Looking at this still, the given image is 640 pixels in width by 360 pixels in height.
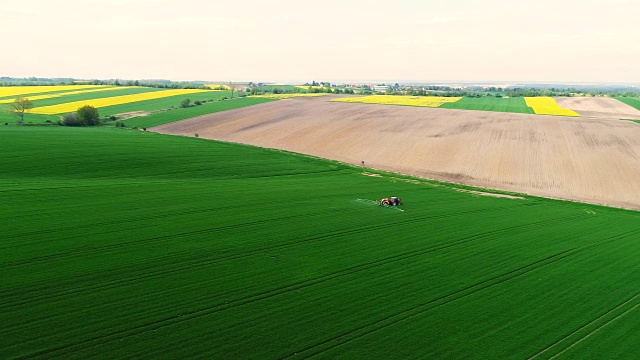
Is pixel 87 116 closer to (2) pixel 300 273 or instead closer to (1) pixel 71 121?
(1) pixel 71 121

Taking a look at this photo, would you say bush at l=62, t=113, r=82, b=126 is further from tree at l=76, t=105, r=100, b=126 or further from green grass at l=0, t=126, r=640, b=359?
green grass at l=0, t=126, r=640, b=359

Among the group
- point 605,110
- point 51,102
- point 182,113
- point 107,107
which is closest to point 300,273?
point 182,113

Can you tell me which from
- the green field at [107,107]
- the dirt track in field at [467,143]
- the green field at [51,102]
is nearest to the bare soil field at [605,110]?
the dirt track in field at [467,143]

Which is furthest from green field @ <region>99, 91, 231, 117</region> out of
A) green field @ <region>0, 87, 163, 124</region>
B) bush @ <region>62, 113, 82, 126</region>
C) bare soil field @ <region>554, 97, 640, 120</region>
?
bare soil field @ <region>554, 97, 640, 120</region>

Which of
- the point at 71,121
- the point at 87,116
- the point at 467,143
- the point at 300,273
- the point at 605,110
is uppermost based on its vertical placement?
the point at 605,110

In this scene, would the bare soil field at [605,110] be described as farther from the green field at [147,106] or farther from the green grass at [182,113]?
the green field at [147,106]

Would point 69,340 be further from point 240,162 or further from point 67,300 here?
point 240,162
